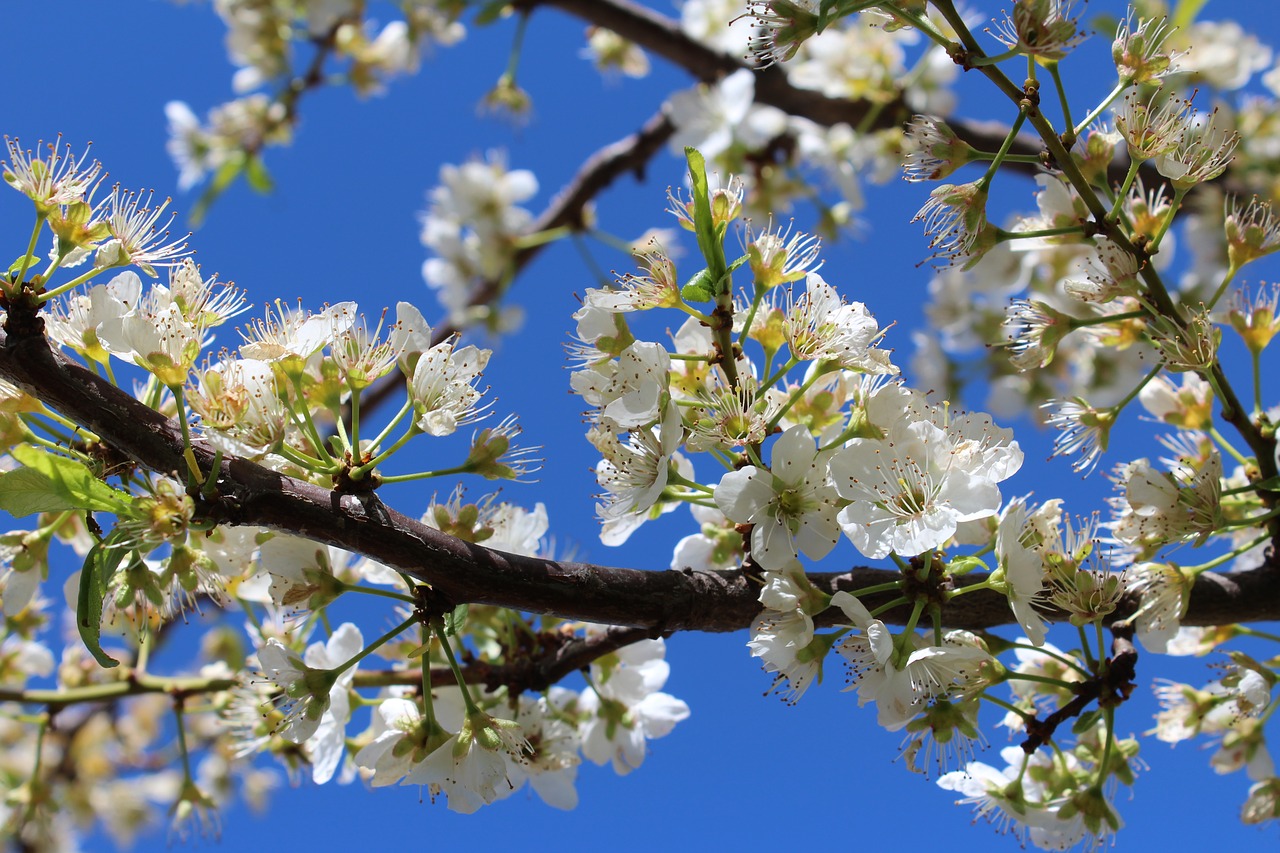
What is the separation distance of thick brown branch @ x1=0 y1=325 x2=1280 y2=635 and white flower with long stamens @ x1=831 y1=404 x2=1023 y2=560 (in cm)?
19

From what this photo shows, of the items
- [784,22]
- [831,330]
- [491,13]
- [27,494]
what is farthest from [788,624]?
[491,13]

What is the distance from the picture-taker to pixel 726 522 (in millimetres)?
2135

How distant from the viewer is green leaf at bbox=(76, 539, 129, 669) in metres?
1.50

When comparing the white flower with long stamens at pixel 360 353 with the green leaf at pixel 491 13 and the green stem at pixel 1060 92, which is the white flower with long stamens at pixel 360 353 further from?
the green leaf at pixel 491 13

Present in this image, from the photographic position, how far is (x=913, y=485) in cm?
169

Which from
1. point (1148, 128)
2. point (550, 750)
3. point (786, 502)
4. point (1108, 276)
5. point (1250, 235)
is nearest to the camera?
point (786, 502)

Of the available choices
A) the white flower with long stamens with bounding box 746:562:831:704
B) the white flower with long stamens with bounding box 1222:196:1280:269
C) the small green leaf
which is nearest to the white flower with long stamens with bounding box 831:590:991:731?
the white flower with long stamens with bounding box 746:562:831:704

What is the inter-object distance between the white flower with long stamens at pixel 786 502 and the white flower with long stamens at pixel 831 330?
19cm

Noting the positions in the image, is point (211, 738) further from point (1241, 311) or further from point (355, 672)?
point (1241, 311)

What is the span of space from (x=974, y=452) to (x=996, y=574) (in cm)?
21

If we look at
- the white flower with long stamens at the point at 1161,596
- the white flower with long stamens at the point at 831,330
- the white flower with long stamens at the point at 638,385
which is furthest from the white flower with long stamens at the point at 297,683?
the white flower with long stamens at the point at 1161,596

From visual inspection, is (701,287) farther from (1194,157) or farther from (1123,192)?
(1194,157)

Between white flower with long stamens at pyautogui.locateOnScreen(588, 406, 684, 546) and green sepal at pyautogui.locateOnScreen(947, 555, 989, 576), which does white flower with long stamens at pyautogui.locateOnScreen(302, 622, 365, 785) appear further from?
green sepal at pyautogui.locateOnScreen(947, 555, 989, 576)

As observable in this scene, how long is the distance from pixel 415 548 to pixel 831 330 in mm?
836
